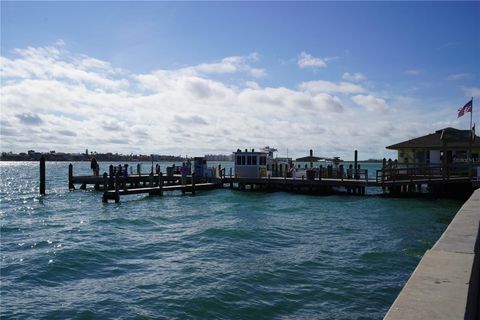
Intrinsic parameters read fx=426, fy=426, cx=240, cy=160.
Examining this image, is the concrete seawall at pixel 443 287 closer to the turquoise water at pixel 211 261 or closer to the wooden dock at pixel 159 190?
the turquoise water at pixel 211 261

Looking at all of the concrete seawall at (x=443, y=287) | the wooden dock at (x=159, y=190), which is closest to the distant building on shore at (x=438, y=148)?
the wooden dock at (x=159, y=190)

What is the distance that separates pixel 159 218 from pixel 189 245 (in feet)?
23.8

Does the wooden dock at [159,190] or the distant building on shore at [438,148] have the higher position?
the distant building on shore at [438,148]

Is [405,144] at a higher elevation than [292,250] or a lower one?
higher

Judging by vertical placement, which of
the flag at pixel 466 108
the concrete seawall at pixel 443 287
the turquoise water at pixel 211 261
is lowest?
the turquoise water at pixel 211 261

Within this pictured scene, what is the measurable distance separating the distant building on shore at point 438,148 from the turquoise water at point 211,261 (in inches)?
456

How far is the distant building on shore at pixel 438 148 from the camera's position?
1305 inches

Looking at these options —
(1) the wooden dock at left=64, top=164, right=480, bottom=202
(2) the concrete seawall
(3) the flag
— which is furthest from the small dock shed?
(2) the concrete seawall

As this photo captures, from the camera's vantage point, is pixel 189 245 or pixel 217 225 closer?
pixel 189 245

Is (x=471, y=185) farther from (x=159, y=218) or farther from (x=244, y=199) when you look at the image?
(x=159, y=218)

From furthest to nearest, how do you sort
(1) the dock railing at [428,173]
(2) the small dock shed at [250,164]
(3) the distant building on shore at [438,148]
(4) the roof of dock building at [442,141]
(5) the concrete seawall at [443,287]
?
1. (2) the small dock shed at [250,164]
2. (3) the distant building on shore at [438,148]
3. (4) the roof of dock building at [442,141]
4. (1) the dock railing at [428,173]
5. (5) the concrete seawall at [443,287]

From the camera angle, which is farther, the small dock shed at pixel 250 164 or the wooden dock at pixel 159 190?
the small dock shed at pixel 250 164

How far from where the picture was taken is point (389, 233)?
16844mm

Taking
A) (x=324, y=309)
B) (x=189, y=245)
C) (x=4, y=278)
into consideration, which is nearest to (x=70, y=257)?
(x=4, y=278)
